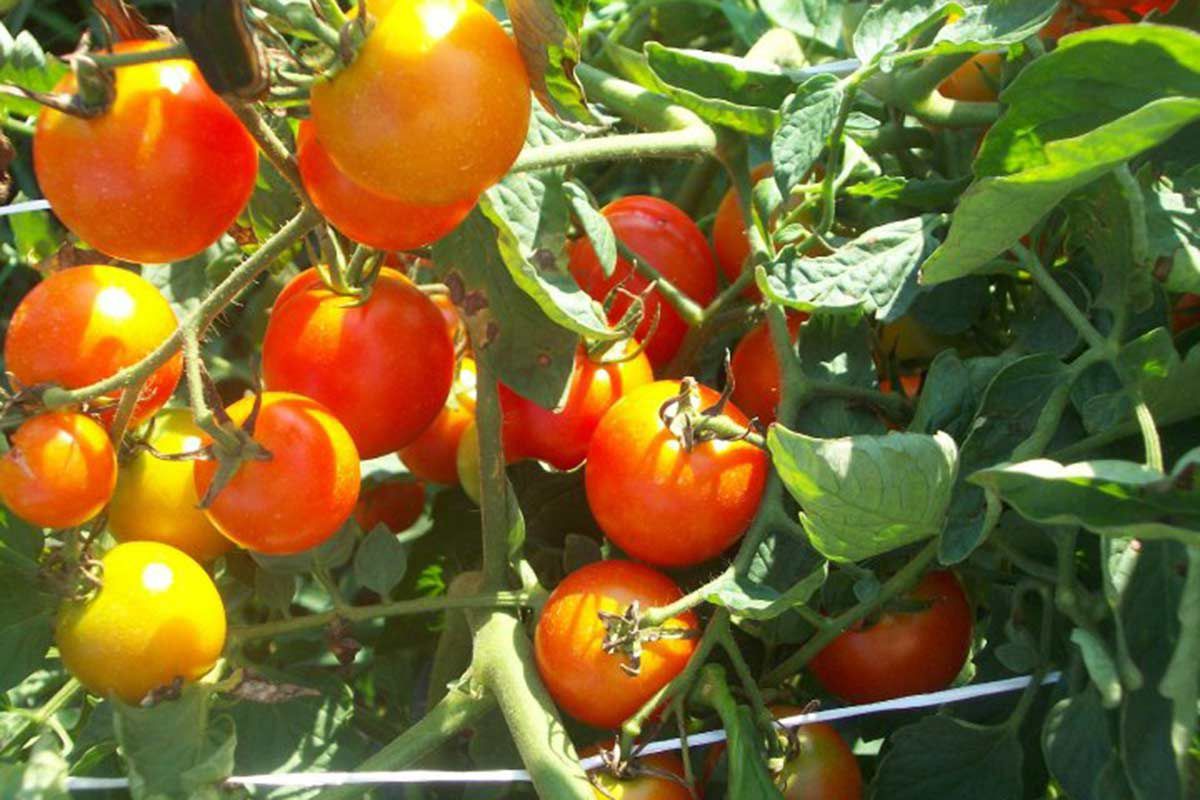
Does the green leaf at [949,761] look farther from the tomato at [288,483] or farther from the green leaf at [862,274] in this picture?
the tomato at [288,483]

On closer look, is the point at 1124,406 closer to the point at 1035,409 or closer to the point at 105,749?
the point at 1035,409

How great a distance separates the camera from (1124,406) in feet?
2.43

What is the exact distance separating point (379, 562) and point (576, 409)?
0.53 ft

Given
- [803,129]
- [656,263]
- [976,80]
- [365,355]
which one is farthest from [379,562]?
[976,80]

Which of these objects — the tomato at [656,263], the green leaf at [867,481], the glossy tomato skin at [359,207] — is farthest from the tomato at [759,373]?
the glossy tomato skin at [359,207]

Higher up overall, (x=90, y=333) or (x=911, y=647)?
(x=90, y=333)

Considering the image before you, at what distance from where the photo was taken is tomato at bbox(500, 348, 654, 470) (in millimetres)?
880

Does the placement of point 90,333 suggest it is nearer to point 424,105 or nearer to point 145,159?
point 145,159

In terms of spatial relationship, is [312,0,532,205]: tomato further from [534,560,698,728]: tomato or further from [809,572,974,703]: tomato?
[809,572,974,703]: tomato

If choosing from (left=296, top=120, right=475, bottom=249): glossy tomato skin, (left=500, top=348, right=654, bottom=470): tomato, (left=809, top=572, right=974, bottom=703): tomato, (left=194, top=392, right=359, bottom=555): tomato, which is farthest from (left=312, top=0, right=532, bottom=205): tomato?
(left=809, top=572, right=974, bottom=703): tomato

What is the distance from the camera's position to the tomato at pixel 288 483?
71cm

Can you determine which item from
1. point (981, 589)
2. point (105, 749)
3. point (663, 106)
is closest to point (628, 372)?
point (663, 106)

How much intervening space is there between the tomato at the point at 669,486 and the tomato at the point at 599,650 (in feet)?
0.09

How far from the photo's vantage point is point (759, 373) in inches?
35.5
